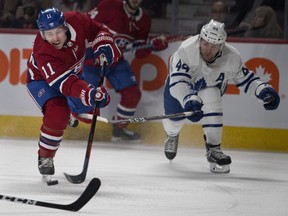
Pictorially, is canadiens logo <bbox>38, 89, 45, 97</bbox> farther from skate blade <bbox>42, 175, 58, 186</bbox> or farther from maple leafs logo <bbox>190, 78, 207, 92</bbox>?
maple leafs logo <bbox>190, 78, 207, 92</bbox>

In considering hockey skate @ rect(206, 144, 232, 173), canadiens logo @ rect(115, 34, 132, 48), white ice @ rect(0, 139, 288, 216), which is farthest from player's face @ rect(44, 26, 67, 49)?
canadiens logo @ rect(115, 34, 132, 48)

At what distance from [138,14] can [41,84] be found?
1987 mm

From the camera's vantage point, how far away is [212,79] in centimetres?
550

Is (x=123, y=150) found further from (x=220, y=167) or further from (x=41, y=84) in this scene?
(x=41, y=84)

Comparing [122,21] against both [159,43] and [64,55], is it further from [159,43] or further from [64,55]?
[64,55]

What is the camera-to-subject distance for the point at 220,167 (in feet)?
17.8

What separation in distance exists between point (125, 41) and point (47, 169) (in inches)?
84.5

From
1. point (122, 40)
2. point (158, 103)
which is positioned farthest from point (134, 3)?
point (158, 103)

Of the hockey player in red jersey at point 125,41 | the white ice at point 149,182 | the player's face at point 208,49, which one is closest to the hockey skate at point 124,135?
the hockey player in red jersey at point 125,41

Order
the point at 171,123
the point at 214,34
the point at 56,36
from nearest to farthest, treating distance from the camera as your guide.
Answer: the point at 56,36, the point at 214,34, the point at 171,123

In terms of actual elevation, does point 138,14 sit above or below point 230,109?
above

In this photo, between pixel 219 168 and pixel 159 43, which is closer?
pixel 219 168

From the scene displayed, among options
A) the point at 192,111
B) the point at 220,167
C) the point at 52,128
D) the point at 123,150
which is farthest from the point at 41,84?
the point at 123,150

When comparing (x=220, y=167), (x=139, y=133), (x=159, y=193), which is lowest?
(x=139, y=133)
